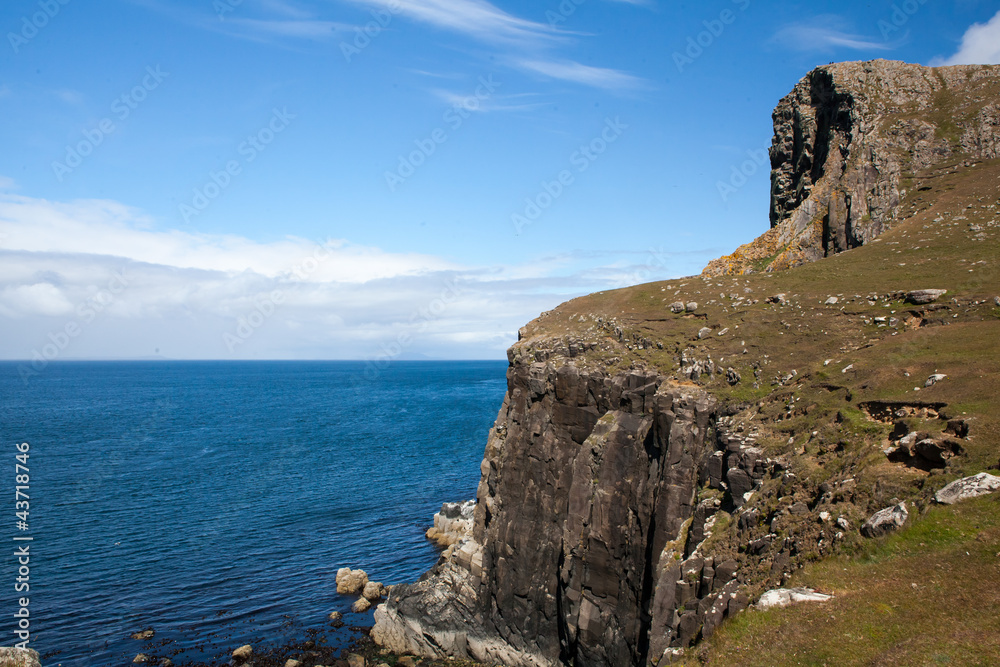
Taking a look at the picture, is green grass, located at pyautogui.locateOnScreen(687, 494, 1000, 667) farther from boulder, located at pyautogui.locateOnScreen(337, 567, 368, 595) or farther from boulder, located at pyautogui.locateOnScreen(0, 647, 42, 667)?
boulder, located at pyautogui.locateOnScreen(337, 567, 368, 595)

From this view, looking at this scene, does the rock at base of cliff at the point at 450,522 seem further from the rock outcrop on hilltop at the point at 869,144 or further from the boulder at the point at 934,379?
the boulder at the point at 934,379

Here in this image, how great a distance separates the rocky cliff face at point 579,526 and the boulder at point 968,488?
316 inches

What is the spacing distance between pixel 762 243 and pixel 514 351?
2986 centimetres

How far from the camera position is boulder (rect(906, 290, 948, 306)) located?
3666cm

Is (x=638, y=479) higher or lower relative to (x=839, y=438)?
lower

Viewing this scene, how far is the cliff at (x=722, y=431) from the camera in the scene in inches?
987

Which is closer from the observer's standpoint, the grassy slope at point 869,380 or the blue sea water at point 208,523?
the grassy slope at point 869,380

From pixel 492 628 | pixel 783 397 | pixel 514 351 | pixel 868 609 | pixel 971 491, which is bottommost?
pixel 492 628

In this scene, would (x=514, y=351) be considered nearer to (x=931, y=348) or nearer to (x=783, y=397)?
(x=783, y=397)

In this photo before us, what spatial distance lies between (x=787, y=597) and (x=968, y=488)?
7319 millimetres

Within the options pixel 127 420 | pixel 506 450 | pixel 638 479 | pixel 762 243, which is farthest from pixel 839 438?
pixel 127 420

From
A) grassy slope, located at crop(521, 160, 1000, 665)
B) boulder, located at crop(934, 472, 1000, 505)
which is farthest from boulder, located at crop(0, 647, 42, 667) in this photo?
boulder, located at crop(934, 472, 1000, 505)

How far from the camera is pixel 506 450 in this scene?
150 feet

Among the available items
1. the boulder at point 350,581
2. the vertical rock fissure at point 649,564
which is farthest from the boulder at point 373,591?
the vertical rock fissure at point 649,564
